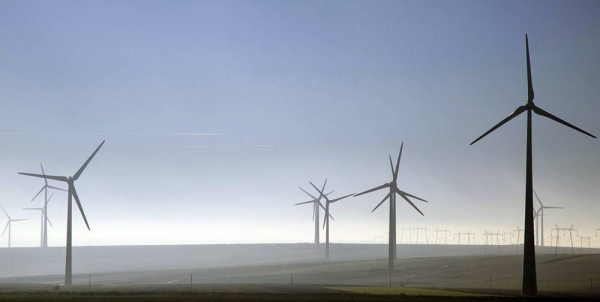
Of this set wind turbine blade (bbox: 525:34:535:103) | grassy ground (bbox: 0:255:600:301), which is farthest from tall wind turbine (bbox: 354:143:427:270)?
wind turbine blade (bbox: 525:34:535:103)

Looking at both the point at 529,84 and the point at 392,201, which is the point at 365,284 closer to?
the point at 392,201

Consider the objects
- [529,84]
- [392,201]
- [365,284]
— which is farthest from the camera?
[392,201]

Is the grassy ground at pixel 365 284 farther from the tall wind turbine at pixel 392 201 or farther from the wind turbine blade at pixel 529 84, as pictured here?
the wind turbine blade at pixel 529 84

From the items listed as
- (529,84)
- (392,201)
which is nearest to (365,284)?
(392,201)

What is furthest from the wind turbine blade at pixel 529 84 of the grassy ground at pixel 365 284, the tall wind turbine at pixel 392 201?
the tall wind turbine at pixel 392 201

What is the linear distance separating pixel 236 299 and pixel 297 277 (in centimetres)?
6917

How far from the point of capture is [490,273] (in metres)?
142

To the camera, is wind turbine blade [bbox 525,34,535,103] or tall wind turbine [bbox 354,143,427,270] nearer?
wind turbine blade [bbox 525,34,535,103]

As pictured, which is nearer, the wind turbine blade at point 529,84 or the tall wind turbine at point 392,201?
the wind turbine blade at point 529,84

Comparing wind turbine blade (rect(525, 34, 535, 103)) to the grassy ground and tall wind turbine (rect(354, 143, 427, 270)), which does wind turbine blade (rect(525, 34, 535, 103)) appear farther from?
tall wind turbine (rect(354, 143, 427, 270))

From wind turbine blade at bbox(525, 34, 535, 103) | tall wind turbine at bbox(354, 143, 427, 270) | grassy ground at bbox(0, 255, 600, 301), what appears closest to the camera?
grassy ground at bbox(0, 255, 600, 301)

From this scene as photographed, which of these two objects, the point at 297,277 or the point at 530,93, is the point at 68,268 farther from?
the point at 530,93

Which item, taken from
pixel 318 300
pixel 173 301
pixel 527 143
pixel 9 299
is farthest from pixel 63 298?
pixel 527 143

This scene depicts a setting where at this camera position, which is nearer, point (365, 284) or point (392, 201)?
point (365, 284)
